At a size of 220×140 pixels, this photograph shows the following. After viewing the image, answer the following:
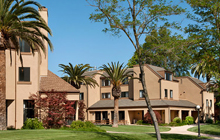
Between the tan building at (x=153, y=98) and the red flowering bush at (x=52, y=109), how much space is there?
21.7m

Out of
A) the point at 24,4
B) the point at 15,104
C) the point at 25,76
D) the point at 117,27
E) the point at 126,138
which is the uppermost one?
the point at 24,4

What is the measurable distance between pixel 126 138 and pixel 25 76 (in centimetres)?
1458

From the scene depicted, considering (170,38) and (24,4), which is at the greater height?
(24,4)

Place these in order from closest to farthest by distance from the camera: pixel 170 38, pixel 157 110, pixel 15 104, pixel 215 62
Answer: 1. pixel 170 38
2. pixel 215 62
3. pixel 15 104
4. pixel 157 110

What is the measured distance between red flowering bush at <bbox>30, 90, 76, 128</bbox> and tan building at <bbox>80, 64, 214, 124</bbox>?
2166 centimetres

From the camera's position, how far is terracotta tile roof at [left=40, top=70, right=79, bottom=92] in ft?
115

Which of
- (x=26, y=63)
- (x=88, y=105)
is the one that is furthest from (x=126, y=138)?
(x=88, y=105)

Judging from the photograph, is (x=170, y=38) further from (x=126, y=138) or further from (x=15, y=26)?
(x=15, y=26)

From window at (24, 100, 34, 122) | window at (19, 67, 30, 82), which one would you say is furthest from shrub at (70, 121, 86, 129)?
window at (19, 67, 30, 82)

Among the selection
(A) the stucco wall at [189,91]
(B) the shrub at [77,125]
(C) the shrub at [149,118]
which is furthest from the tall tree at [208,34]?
(A) the stucco wall at [189,91]

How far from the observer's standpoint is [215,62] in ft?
75.7

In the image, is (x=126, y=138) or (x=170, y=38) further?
(x=126, y=138)

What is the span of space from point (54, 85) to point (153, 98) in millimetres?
A: 23067

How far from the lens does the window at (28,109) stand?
33.4 meters
